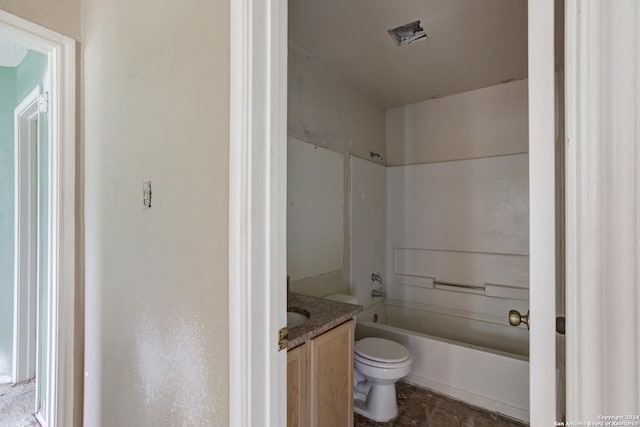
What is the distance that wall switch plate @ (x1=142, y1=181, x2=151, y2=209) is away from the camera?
3.38ft

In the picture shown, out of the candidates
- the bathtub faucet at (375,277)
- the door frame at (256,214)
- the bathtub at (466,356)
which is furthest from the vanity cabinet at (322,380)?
the bathtub faucet at (375,277)

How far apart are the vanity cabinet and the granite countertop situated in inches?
1.5

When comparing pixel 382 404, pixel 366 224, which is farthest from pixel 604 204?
pixel 366 224

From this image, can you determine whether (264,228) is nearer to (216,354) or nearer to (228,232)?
(228,232)

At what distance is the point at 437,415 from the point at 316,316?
4.40ft

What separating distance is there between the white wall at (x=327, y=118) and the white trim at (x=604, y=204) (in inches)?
66.5

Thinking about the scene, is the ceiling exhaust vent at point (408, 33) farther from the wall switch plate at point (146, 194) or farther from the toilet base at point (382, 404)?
the toilet base at point (382, 404)

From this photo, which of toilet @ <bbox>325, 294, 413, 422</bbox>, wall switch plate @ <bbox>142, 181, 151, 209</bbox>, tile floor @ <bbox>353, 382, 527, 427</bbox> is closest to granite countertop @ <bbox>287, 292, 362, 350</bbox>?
toilet @ <bbox>325, 294, 413, 422</bbox>

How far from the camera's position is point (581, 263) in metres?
0.44

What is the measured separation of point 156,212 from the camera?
100 centimetres

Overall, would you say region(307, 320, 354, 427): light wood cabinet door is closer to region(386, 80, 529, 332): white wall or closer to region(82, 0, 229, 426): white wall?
region(82, 0, 229, 426): white wall

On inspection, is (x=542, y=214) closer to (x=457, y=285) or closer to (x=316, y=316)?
(x=316, y=316)

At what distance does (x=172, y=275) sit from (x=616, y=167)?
1.07m

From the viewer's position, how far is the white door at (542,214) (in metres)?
0.50
